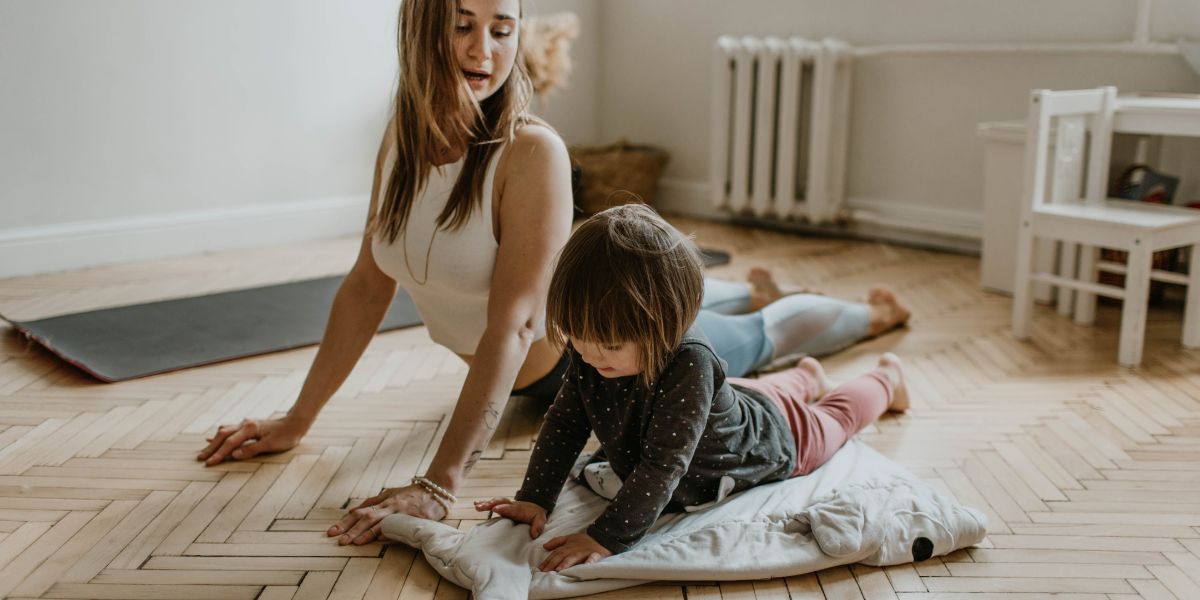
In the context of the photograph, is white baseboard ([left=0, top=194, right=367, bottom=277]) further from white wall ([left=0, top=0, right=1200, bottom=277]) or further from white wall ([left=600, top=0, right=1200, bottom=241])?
white wall ([left=600, top=0, right=1200, bottom=241])

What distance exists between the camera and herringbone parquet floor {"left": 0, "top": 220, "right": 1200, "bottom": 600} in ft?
4.91

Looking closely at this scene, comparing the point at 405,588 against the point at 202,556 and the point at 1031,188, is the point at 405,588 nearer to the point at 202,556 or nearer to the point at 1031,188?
Result: the point at 202,556

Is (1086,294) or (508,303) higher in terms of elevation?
(508,303)

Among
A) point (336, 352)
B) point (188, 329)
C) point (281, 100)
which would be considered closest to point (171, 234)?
point (281, 100)

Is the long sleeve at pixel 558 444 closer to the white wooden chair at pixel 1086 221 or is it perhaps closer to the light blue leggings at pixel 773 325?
the light blue leggings at pixel 773 325

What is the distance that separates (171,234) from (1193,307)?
10.3ft

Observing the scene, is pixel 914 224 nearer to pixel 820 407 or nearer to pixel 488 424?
pixel 820 407

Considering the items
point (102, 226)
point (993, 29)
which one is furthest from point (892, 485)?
point (102, 226)

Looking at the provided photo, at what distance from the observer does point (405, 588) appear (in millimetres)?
1478

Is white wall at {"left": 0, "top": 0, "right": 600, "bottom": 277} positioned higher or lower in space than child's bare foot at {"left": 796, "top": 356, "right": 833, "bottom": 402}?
higher

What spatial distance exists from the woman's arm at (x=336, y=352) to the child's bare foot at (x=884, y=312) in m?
1.33

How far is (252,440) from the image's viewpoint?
194cm

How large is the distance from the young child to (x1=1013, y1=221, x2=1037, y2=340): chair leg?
4.10ft

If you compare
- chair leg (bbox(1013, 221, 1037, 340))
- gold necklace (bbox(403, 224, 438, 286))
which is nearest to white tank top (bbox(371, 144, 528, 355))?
gold necklace (bbox(403, 224, 438, 286))
